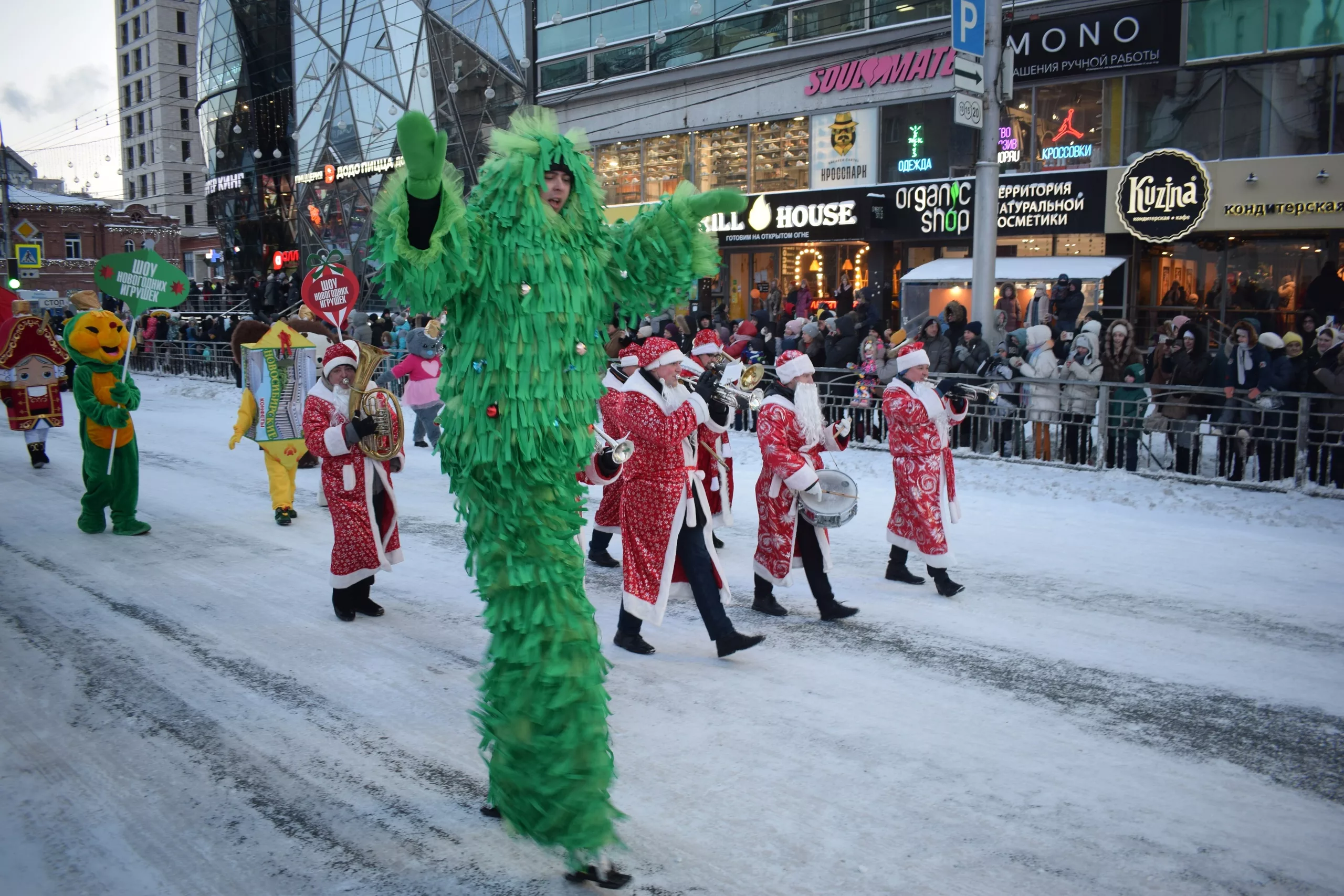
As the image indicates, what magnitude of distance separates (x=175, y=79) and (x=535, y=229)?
89682mm

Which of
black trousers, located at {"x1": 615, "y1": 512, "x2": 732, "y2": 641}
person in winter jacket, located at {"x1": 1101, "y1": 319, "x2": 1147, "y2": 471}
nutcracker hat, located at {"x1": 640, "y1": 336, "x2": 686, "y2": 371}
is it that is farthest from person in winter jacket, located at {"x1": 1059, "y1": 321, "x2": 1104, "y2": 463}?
nutcracker hat, located at {"x1": 640, "y1": 336, "x2": 686, "y2": 371}

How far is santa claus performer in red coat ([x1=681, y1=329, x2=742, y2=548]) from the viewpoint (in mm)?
6613

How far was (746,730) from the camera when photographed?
471cm

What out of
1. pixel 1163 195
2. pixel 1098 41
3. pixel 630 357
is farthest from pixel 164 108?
pixel 630 357

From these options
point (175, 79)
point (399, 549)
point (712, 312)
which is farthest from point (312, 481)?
point (175, 79)

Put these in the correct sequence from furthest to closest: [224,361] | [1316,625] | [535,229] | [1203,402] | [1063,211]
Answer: [224,361], [1063,211], [1203,402], [1316,625], [535,229]

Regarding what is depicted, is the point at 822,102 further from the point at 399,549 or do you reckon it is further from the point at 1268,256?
the point at 399,549

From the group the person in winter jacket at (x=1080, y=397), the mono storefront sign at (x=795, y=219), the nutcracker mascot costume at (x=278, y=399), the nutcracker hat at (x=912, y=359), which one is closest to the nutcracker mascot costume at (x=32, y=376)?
the nutcracker mascot costume at (x=278, y=399)

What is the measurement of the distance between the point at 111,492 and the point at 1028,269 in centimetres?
1502

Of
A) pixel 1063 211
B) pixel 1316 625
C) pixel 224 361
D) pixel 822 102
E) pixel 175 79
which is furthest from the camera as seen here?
pixel 175 79

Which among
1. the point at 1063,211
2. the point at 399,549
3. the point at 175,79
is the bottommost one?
the point at 399,549

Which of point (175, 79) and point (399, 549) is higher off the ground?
point (175, 79)

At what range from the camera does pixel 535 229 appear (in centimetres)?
336

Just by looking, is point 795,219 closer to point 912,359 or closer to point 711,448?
point 912,359
